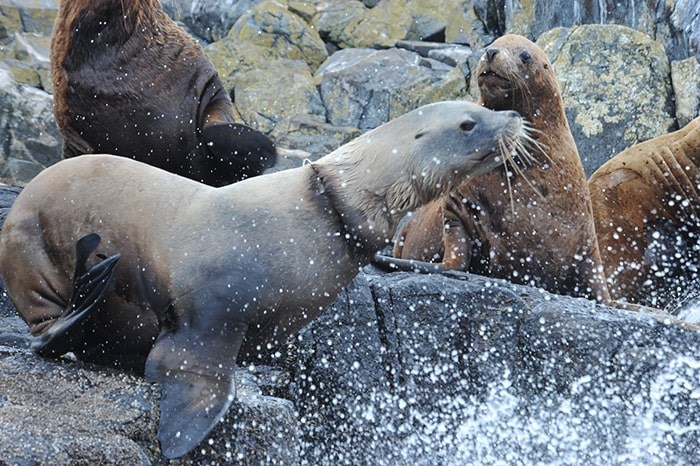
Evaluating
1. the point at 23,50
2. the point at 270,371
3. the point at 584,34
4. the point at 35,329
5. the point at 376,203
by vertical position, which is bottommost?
the point at 23,50

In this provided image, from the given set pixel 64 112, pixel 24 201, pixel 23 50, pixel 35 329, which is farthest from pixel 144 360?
pixel 23 50

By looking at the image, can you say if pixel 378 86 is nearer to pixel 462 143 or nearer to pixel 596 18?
pixel 596 18

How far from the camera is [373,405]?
4.89m

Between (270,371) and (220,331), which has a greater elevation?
(220,331)

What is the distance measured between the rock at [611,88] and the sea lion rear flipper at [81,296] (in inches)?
271

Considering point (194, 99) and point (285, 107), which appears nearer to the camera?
point (194, 99)

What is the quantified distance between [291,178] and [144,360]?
0.87 metres

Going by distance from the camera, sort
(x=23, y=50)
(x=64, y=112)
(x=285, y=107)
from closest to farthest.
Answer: (x=64, y=112), (x=285, y=107), (x=23, y=50)

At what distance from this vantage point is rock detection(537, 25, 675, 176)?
10219 millimetres

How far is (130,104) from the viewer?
19.5ft

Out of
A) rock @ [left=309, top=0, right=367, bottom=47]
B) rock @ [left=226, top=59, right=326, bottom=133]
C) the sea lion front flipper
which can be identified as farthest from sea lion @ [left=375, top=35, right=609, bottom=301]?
rock @ [left=309, top=0, right=367, bottom=47]

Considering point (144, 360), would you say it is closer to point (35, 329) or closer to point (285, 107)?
point (35, 329)

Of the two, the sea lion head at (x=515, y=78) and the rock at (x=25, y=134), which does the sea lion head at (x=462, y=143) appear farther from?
the rock at (x=25, y=134)

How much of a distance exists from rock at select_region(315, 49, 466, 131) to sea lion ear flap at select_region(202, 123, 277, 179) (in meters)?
9.32
